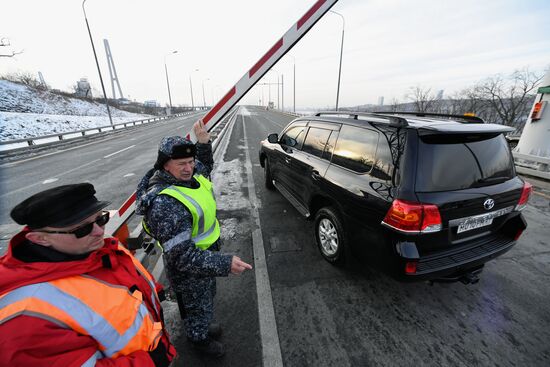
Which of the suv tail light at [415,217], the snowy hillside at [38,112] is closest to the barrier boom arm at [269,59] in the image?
the suv tail light at [415,217]

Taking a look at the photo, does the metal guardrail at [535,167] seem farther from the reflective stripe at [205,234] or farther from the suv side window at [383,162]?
the reflective stripe at [205,234]

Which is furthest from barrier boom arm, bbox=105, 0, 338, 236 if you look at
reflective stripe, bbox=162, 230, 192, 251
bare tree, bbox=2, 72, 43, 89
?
bare tree, bbox=2, 72, 43, 89

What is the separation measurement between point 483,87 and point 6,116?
52168 mm

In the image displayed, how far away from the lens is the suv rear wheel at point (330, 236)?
2.88 meters

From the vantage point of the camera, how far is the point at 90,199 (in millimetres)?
1168

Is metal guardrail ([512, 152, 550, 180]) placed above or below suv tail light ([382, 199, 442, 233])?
below

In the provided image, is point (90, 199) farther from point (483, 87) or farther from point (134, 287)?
point (483, 87)

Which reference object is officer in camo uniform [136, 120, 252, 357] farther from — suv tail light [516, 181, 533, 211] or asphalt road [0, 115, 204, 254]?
asphalt road [0, 115, 204, 254]

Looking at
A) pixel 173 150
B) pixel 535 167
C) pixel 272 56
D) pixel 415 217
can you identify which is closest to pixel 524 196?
pixel 415 217

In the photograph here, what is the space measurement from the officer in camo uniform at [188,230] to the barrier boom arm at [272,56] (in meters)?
0.34

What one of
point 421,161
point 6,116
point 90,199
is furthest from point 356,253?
point 6,116

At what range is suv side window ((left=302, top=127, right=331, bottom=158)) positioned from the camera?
139 inches

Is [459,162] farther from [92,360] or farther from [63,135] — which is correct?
[63,135]

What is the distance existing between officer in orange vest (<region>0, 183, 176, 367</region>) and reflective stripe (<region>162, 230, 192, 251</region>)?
8.7 inches
